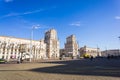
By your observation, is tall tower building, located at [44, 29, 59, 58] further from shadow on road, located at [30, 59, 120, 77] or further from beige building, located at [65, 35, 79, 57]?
shadow on road, located at [30, 59, 120, 77]

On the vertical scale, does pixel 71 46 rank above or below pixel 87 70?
above

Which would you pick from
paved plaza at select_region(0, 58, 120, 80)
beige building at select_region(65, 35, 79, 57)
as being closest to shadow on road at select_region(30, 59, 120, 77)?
paved plaza at select_region(0, 58, 120, 80)

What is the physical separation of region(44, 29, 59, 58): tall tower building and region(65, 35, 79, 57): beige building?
1784 cm

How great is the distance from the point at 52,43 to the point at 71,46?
2707cm

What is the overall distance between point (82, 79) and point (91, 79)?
737mm

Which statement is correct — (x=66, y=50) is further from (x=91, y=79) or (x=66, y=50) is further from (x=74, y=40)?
(x=91, y=79)

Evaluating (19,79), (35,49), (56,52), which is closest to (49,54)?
(56,52)

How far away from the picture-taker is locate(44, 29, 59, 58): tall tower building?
6306 inches

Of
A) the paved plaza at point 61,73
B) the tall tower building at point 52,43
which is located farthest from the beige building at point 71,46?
the paved plaza at point 61,73

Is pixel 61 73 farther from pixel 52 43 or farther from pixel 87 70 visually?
pixel 52 43

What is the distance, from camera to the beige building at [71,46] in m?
177

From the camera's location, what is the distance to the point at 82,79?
12.8 m

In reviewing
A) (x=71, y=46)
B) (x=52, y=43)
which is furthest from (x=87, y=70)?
(x=71, y=46)

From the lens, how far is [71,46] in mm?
180500
